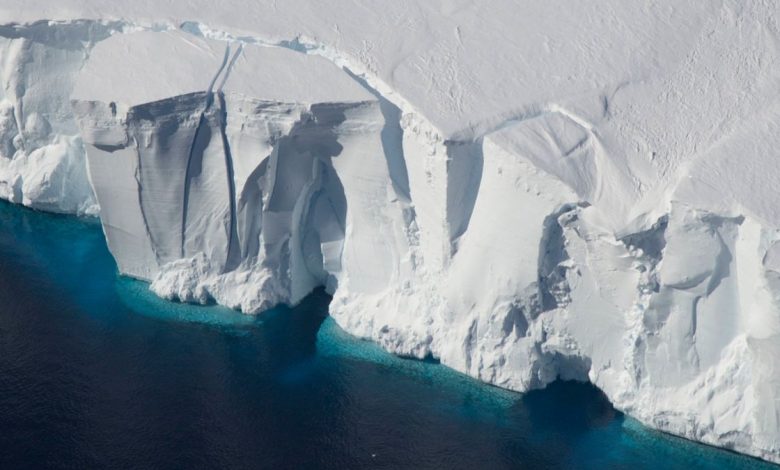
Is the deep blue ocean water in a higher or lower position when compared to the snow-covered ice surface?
lower

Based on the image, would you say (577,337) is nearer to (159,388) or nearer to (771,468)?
(771,468)

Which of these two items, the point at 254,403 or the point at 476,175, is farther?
the point at 254,403

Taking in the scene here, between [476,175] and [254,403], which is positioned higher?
[476,175]

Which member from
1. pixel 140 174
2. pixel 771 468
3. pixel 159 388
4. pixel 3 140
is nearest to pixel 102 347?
pixel 159 388

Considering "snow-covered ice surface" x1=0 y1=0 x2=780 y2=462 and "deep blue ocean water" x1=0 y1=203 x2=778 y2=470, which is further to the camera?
"deep blue ocean water" x1=0 y1=203 x2=778 y2=470

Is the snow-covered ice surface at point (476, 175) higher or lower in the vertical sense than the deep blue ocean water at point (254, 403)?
higher
